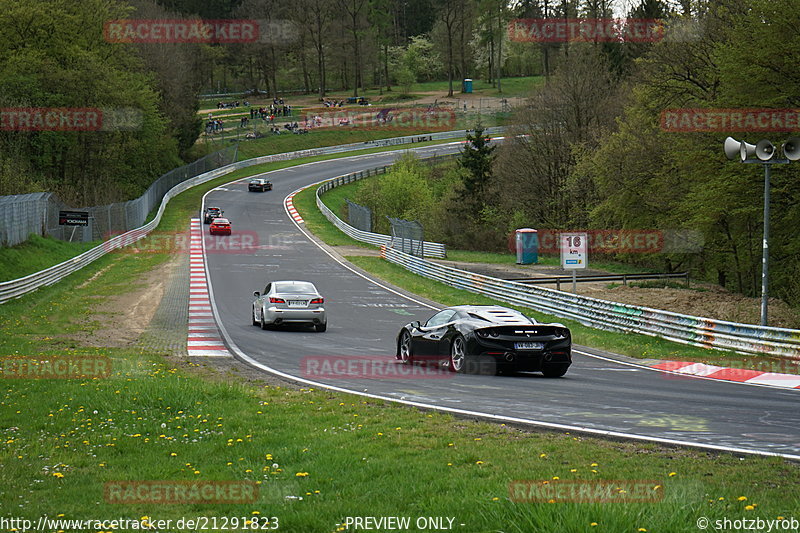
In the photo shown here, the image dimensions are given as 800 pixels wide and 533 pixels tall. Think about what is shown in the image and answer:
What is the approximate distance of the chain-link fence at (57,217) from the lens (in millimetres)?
37094

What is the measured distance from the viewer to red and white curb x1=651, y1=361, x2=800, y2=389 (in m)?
15.7

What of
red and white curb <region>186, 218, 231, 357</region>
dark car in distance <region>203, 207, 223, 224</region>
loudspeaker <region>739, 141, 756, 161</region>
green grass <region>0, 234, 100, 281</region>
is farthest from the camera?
dark car in distance <region>203, 207, 223, 224</region>

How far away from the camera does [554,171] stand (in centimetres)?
6369

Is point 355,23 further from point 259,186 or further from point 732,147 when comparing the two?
point 732,147

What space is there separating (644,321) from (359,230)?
37.0 m

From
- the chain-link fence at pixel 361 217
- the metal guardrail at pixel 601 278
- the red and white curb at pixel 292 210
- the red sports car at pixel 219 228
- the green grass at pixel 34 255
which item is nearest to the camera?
the green grass at pixel 34 255

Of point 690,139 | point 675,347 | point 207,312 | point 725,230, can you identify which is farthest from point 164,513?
point 725,230

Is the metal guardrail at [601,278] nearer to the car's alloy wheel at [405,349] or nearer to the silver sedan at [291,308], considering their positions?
the silver sedan at [291,308]

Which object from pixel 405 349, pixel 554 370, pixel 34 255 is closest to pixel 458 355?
pixel 554 370

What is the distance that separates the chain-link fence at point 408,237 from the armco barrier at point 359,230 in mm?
431

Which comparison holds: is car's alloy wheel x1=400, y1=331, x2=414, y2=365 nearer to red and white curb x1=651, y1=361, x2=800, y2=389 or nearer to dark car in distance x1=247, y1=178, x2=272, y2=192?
red and white curb x1=651, y1=361, x2=800, y2=389

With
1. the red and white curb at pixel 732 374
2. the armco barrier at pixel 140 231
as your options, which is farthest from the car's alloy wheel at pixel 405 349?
the armco barrier at pixel 140 231

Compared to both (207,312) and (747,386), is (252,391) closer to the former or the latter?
(747,386)

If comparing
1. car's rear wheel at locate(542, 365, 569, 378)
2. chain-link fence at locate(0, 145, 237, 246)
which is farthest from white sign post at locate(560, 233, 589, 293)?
chain-link fence at locate(0, 145, 237, 246)
